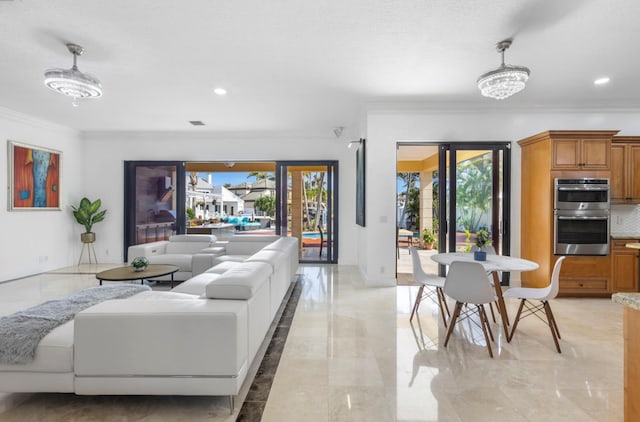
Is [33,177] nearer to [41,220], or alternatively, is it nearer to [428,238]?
[41,220]

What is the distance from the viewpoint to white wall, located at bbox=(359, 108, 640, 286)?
5051mm

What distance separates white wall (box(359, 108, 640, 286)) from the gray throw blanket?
369 centimetres

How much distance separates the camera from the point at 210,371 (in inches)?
74.1

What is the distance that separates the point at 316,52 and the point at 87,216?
6.03m

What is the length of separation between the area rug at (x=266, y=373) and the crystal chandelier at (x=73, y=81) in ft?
10.2

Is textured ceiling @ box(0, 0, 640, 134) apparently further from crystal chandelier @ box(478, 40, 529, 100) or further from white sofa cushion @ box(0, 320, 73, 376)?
white sofa cushion @ box(0, 320, 73, 376)

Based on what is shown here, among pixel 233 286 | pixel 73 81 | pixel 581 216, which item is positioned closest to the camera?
pixel 233 286

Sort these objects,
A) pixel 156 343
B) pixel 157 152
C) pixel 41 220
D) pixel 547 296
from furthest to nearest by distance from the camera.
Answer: pixel 157 152
pixel 41 220
pixel 547 296
pixel 156 343

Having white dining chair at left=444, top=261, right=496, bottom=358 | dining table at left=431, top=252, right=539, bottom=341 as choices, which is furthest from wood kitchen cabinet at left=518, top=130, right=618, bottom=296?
white dining chair at left=444, top=261, right=496, bottom=358

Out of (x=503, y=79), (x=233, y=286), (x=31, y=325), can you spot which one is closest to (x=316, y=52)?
(x=503, y=79)

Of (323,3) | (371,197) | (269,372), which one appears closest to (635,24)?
(323,3)

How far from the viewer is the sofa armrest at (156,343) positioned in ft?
6.13

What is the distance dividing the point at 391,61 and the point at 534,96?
2.61m

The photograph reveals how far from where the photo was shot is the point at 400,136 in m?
5.07
